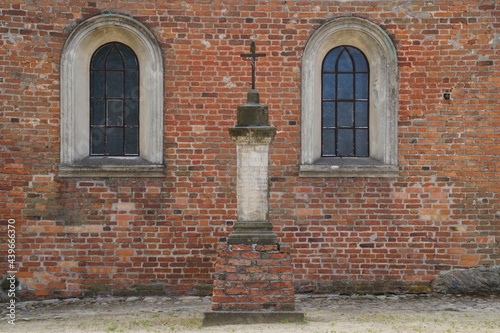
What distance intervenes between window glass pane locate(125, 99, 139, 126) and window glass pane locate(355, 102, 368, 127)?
3282 millimetres

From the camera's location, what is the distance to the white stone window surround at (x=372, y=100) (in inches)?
425

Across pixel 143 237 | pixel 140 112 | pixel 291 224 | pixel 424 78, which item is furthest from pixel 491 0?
pixel 143 237

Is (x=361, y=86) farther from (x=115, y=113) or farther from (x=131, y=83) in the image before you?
(x=115, y=113)

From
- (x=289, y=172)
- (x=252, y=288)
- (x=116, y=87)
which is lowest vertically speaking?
(x=252, y=288)

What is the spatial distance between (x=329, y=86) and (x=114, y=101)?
3204 mm

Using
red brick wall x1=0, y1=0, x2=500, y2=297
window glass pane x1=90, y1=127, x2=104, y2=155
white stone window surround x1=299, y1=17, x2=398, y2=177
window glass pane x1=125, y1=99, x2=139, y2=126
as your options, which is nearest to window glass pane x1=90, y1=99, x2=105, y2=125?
window glass pane x1=90, y1=127, x2=104, y2=155

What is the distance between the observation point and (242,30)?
10820mm

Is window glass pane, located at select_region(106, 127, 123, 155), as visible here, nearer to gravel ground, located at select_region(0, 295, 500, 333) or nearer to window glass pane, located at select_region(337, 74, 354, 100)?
gravel ground, located at select_region(0, 295, 500, 333)

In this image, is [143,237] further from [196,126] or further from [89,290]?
[196,126]

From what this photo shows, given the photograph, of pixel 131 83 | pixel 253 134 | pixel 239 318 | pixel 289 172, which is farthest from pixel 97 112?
pixel 239 318

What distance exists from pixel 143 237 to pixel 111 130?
5.48ft

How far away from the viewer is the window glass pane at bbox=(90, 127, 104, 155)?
1100 cm

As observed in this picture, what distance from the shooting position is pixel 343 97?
11.2m

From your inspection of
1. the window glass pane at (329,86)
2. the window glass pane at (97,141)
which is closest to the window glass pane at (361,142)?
the window glass pane at (329,86)
